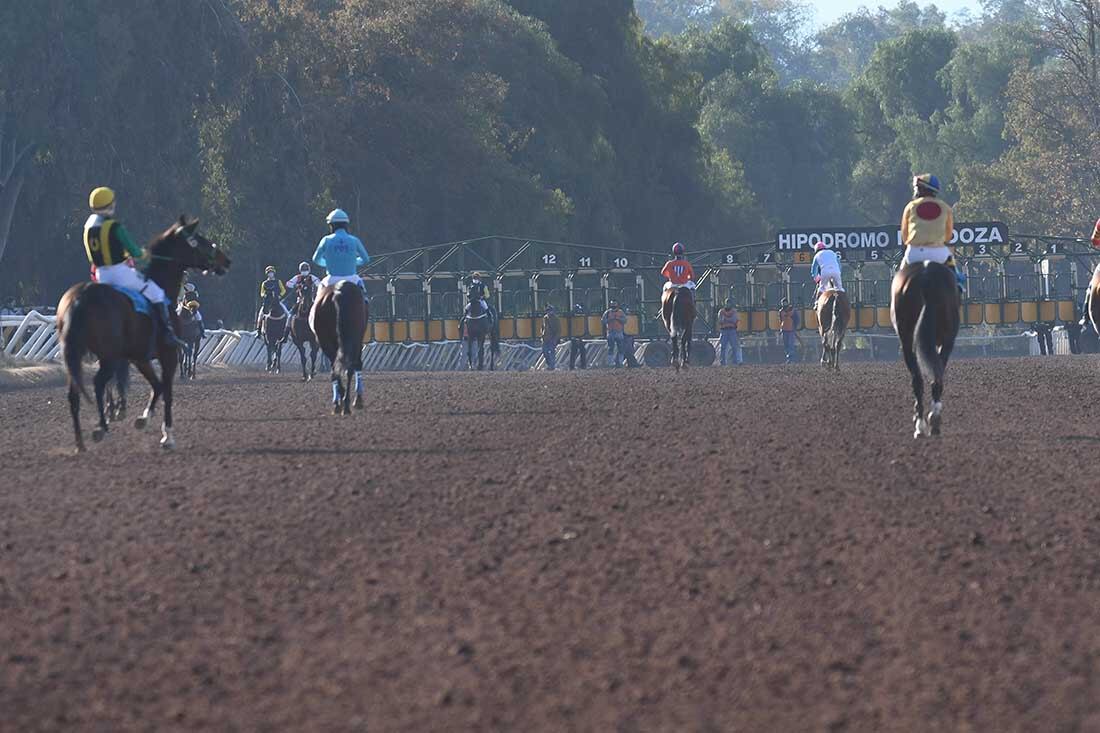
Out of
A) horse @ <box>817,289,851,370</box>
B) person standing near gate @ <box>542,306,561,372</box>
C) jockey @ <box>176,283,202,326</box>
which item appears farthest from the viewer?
person standing near gate @ <box>542,306,561,372</box>

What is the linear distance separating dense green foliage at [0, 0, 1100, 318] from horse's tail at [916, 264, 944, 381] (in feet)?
96.5

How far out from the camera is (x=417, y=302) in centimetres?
5447

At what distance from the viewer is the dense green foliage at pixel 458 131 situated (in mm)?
42062

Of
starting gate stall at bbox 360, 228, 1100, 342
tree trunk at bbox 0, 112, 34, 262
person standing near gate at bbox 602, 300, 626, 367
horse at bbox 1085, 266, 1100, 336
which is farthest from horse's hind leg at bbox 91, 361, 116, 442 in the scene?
starting gate stall at bbox 360, 228, 1100, 342

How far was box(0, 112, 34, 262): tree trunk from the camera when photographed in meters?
41.5

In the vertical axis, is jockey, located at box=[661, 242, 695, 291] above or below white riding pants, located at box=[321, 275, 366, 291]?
above

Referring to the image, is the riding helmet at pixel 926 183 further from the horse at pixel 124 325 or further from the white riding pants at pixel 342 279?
the horse at pixel 124 325

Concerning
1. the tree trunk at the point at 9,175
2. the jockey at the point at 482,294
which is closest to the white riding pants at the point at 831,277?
the jockey at the point at 482,294

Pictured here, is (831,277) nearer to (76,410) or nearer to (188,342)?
(188,342)

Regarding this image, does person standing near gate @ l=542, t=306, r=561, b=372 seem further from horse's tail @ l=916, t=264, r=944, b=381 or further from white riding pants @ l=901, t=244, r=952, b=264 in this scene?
horse's tail @ l=916, t=264, r=944, b=381

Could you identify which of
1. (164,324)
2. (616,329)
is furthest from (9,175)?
(164,324)

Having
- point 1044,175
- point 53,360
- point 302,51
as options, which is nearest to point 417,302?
point 302,51

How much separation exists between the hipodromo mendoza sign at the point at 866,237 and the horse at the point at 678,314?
52.9 ft

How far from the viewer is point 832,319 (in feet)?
92.1
